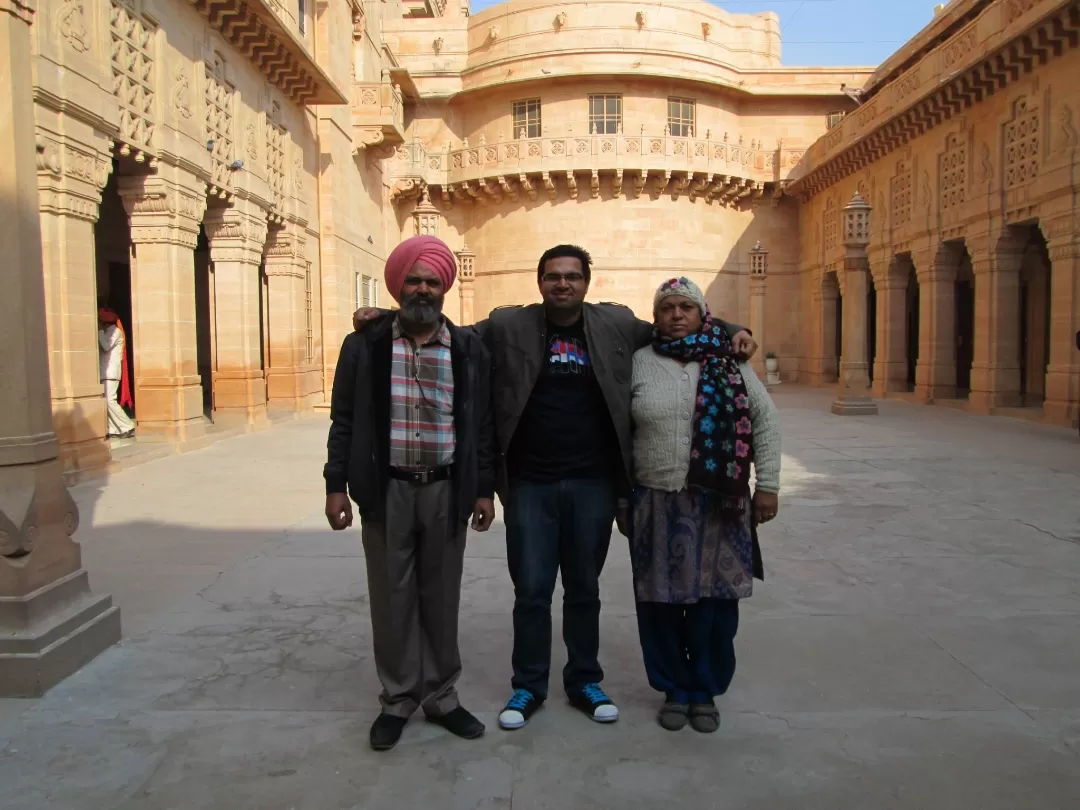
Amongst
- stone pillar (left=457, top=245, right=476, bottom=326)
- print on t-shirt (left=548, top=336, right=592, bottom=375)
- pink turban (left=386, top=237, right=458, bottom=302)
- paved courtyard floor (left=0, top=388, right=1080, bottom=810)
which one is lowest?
paved courtyard floor (left=0, top=388, right=1080, bottom=810)

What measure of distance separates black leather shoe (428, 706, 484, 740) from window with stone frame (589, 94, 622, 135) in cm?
2542

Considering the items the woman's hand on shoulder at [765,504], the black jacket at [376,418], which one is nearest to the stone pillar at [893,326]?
the woman's hand on shoulder at [765,504]

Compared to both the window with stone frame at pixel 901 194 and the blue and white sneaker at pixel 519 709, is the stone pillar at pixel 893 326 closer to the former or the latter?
the window with stone frame at pixel 901 194

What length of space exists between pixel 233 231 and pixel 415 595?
496 inches

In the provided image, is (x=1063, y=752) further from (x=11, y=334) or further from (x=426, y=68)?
(x=426, y=68)

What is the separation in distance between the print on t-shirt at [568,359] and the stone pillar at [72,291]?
739 cm

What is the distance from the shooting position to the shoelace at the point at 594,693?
328 cm

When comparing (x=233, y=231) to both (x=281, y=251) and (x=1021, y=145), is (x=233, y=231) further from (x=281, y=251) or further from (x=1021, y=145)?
(x=1021, y=145)

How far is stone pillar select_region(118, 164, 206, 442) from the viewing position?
11.4m

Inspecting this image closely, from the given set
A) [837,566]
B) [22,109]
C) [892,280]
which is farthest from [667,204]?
[22,109]

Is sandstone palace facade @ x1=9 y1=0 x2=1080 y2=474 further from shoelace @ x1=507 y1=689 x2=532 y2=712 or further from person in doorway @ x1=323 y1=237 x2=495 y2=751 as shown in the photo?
shoelace @ x1=507 y1=689 x2=532 y2=712

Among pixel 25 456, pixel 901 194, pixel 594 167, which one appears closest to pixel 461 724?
pixel 25 456

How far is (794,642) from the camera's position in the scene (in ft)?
13.5

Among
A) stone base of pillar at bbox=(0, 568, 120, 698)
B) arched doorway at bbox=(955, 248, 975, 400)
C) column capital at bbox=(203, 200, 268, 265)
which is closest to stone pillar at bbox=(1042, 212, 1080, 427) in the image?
arched doorway at bbox=(955, 248, 975, 400)
